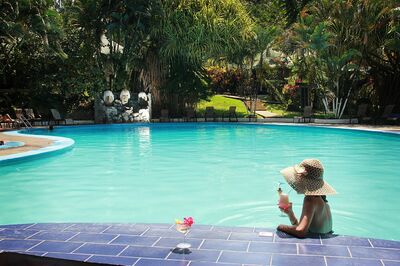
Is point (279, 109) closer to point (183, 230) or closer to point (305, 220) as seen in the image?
point (305, 220)

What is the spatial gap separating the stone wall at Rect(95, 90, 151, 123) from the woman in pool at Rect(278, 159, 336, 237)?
18399 millimetres

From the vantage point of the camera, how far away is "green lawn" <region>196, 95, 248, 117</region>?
24.6 m

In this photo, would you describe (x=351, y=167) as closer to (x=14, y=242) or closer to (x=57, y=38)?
(x=14, y=242)

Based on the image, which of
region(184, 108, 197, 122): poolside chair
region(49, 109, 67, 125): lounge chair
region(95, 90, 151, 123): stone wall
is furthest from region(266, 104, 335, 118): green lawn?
region(49, 109, 67, 125): lounge chair

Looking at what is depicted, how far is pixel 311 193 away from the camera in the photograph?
161 inches

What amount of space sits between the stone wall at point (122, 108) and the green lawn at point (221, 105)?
3.04 metres

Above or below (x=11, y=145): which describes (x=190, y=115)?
above

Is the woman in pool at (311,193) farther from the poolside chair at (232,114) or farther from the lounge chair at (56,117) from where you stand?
the lounge chair at (56,117)

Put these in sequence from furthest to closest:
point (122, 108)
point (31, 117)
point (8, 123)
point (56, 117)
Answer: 1. point (122, 108)
2. point (56, 117)
3. point (31, 117)
4. point (8, 123)

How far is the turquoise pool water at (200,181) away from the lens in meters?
6.81

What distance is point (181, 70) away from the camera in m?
23.7

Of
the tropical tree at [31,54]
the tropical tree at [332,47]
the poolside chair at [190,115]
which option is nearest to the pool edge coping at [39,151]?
the tropical tree at [31,54]

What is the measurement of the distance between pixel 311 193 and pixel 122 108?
18.9 meters

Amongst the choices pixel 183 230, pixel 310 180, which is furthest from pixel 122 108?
pixel 310 180
